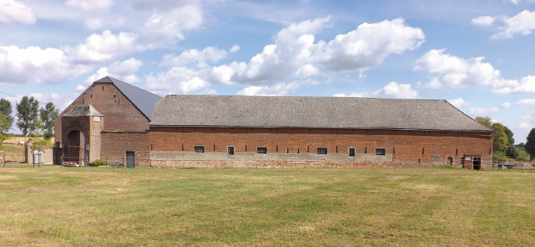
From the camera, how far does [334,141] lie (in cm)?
3372

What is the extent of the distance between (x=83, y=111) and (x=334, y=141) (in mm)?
23268

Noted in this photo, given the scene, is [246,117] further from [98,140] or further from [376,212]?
[376,212]

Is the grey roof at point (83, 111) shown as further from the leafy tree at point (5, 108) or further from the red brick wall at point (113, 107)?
the leafy tree at point (5, 108)

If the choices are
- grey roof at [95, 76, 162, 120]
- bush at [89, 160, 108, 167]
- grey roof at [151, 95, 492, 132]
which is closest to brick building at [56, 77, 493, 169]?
grey roof at [151, 95, 492, 132]

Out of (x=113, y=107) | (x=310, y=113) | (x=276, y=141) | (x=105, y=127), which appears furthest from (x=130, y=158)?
(x=310, y=113)

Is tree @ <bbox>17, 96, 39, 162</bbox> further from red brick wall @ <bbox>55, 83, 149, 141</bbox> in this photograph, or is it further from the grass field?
the grass field

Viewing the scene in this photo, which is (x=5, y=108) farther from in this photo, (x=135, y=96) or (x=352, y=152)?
(x=352, y=152)

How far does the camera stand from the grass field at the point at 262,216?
773cm

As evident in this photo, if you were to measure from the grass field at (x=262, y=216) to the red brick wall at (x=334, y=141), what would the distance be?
17.5 meters

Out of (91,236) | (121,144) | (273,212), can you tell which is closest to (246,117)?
(121,144)

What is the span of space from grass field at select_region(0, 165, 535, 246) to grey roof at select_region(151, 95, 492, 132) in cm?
1815

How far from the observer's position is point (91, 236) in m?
7.93

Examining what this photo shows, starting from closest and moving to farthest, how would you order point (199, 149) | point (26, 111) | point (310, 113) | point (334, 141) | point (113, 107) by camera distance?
point (199, 149)
point (334, 141)
point (113, 107)
point (310, 113)
point (26, 111)

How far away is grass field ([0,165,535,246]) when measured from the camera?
7.73 m
